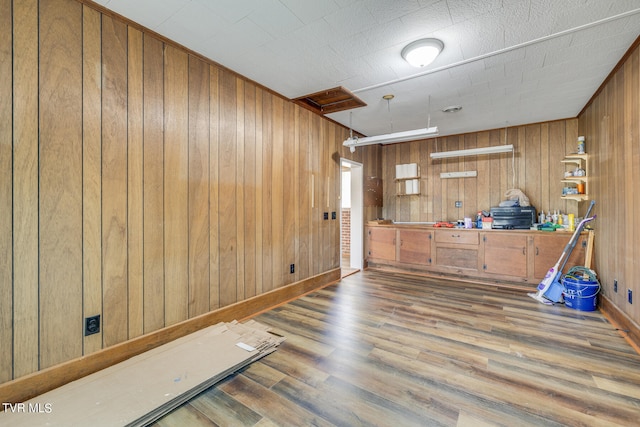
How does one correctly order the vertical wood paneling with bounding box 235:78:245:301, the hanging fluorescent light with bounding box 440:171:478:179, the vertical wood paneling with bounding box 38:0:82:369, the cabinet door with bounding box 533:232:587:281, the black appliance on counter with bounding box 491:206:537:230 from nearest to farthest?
the vertical wood paneling with bounding box 38:0:82:369 → the vertical wood paneling with bounding box 235:78:245:301 → the cabinet door with bounding box 533:232:587:281 → the black appliance on counter with bounding box 491:206:537:230 → the hanging fluorescent light with bounding box 440:171:478:179

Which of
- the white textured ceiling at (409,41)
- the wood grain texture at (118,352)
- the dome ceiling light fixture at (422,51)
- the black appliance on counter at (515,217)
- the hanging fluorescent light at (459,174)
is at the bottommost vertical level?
the wood grain texture at (118,352)

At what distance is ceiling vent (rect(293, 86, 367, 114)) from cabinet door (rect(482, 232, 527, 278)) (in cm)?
298

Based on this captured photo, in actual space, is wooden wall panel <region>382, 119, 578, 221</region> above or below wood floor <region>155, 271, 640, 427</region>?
above

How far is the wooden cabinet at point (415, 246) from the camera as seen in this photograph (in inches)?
194

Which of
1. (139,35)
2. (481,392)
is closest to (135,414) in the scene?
(481,392)

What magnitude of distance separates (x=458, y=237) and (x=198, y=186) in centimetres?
412

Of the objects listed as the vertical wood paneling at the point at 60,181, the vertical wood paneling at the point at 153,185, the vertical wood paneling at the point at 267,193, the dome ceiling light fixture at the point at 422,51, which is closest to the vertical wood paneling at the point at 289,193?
the vertical wood paneling at the point at 267,193

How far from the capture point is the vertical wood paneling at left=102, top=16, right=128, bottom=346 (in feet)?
Answer: 6.68

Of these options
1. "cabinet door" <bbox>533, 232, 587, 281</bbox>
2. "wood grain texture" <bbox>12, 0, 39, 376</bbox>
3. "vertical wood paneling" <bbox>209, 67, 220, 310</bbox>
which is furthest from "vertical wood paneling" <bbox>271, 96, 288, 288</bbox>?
"cabinet door" <bbox>533, 232, 587, 281</bbox>

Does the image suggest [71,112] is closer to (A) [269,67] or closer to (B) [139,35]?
(B) [139,35]

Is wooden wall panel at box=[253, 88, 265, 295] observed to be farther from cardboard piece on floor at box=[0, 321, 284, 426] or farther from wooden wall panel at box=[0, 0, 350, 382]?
cardboard piece on floor at box=[0, 321, 284, 426]

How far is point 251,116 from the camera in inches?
124

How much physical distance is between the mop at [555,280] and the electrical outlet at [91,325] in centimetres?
478

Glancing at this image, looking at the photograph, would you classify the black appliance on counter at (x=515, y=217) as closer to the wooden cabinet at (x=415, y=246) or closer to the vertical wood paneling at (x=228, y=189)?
the wooden cabinet at (x=415, y=246)
